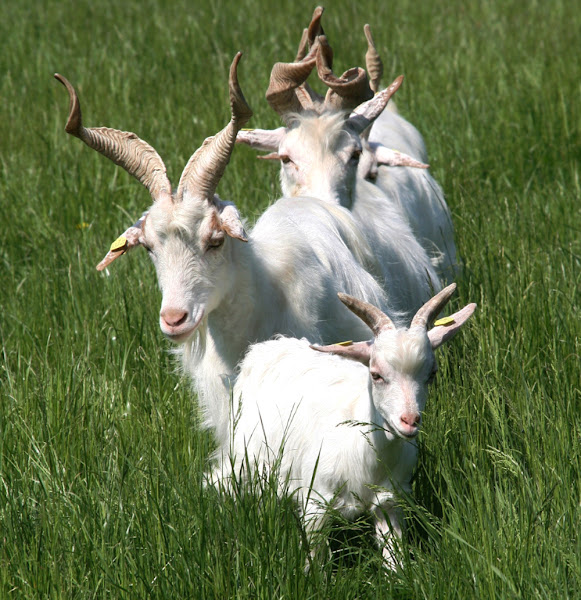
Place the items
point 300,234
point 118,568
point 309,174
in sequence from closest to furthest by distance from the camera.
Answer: point 118,568, point 300,234, point 309,174

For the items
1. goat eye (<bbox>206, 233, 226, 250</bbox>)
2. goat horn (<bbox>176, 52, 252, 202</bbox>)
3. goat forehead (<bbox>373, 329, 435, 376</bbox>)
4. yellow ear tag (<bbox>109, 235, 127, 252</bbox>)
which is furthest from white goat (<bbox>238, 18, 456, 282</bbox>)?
goat forehead (<bbox>373, 329, 435, 376</bbox>)

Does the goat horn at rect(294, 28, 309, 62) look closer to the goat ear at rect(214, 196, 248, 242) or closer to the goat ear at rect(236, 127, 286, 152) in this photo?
the goat ear at rect(236, 127, 286, 152)

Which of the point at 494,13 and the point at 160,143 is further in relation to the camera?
the point at 494,13

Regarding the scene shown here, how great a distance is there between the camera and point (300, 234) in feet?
14.3


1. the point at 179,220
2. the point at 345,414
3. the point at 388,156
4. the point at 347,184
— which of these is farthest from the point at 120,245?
the point at 388,156

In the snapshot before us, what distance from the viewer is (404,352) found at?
295cm

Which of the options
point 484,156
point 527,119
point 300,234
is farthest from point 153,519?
point 527,119

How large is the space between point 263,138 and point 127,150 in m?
1.63

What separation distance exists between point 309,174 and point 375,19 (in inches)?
219

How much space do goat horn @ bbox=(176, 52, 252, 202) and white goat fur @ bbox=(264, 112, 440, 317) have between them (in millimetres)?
1270

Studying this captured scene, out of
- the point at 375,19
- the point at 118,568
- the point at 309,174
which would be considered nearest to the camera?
the point at 118,568

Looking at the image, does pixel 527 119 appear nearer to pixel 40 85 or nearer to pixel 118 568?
pixel 40 85

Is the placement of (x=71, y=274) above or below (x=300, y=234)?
below

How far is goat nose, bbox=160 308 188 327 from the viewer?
359 cm
